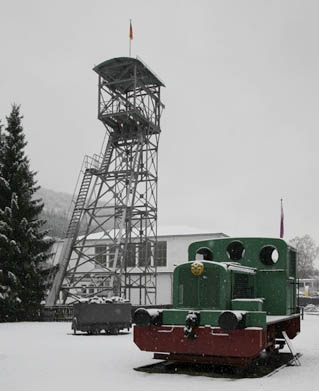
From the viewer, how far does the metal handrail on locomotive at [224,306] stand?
970 centimetres

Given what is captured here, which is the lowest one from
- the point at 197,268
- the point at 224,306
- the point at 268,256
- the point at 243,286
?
the point at 224,306

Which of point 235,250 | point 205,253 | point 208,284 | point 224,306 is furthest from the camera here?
point 205,253

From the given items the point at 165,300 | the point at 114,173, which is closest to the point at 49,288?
the point at 114,173

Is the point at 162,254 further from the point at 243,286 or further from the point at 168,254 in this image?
the point at 243,286

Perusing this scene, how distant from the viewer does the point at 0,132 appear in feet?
102

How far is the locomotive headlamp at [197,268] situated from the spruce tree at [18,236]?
1817 centimetres

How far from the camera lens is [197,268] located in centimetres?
1038

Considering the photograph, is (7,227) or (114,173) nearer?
(7,227)

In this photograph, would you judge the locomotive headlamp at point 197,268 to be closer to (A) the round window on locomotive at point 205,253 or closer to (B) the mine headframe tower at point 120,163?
(A) the round window on locomotive at point 205,253

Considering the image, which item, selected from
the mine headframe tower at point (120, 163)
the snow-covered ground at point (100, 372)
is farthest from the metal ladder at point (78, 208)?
the snow-covered ground at point (100, 372)

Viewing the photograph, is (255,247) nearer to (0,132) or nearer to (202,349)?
(202,349)

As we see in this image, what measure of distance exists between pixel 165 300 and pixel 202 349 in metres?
29.6

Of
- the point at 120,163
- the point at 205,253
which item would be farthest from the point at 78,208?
the point at 205,253

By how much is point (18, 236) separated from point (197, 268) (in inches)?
756
